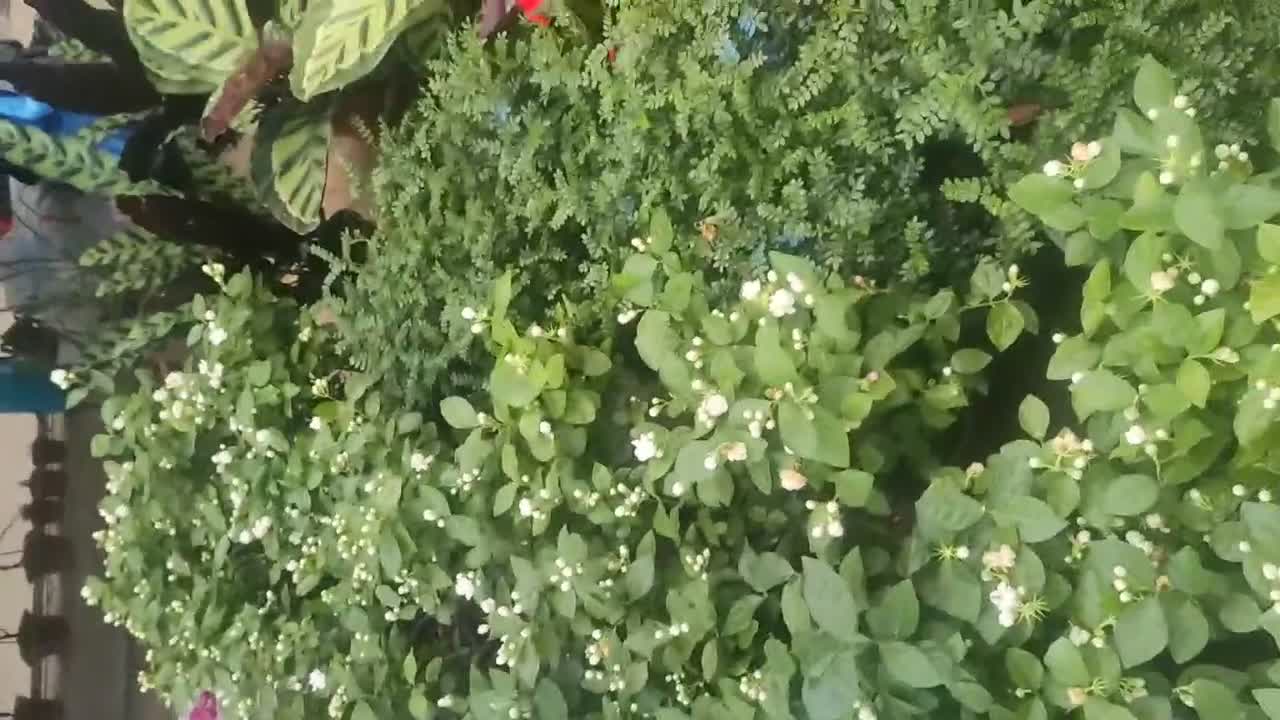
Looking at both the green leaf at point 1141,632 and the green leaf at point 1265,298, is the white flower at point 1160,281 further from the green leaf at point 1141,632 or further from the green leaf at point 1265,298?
the green leaf at point 1141,632

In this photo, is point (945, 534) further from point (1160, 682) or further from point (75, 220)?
point (75, 220)

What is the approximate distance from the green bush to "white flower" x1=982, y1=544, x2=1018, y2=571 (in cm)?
24

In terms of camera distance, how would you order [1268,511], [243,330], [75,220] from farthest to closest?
[75,220] < [243,330] < [1268,511]

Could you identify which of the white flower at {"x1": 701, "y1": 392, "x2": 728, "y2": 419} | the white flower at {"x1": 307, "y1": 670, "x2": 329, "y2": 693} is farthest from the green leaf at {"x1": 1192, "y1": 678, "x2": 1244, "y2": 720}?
the white flower at {"x1": 307, "y1": 670, "x2": 329, "y2": 693}

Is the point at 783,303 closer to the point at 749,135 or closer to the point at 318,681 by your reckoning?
the point at 749,135

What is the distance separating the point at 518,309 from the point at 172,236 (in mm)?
435

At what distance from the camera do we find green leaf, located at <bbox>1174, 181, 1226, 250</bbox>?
59cm

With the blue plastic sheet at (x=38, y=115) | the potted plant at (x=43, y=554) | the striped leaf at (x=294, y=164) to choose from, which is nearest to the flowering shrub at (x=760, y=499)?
the striped leaf at (x=294, y=164)

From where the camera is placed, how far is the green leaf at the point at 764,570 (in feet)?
Answer: 2.52

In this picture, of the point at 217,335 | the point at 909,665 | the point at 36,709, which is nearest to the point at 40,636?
the point at 36,709

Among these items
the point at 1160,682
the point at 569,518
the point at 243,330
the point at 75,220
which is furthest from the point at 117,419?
the point at 1160,682

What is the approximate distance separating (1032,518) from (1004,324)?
154 mm

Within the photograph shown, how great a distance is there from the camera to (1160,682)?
0.65 m

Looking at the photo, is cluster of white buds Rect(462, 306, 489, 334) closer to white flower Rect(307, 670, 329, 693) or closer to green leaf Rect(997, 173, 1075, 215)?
white flower Rect(307, 670, 329, 693)
